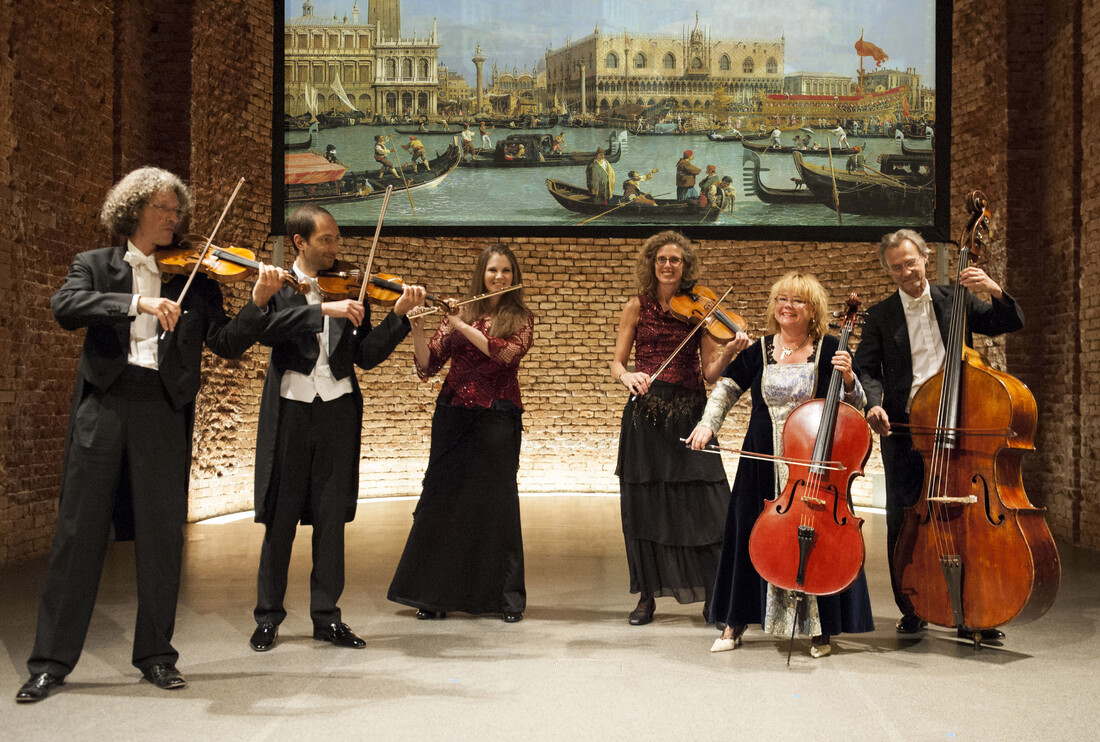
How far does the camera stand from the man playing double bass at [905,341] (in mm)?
3602

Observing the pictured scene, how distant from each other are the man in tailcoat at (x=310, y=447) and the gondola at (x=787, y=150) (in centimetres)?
500

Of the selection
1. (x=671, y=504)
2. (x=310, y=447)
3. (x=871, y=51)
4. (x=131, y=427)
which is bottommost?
(x=671, y=504)

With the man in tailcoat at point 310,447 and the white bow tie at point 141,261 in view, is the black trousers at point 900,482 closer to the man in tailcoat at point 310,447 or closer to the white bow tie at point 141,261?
the man in tailcoat at point 310,447

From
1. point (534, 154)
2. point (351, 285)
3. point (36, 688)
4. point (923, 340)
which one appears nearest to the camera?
point (36, 688)

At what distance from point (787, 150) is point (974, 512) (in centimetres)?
495

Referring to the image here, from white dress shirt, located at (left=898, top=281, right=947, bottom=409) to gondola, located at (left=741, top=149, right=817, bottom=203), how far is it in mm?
3957

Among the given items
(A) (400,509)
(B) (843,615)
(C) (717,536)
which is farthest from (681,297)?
(A) (400,509)

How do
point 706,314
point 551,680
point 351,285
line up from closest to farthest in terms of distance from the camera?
1. point 551,680
2. point 351,285
3. point 706,314

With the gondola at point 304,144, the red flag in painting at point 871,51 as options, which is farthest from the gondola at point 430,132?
the red flag in painting at point 871,51

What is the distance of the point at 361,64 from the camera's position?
761 centimetres

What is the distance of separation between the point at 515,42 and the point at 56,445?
468 cm

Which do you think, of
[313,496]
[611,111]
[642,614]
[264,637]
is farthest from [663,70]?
[264,637]

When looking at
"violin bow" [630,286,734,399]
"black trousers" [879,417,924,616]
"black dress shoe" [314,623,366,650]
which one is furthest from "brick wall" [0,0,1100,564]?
"violin bow" [630,286,734,399]

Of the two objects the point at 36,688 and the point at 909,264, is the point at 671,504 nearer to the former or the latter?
the point at 909,264
